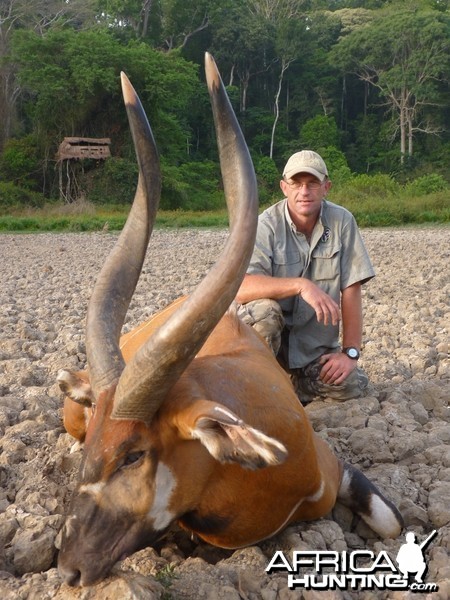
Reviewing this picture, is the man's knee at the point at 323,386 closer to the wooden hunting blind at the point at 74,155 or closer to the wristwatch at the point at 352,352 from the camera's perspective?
the wristwatch at the point at 352,352

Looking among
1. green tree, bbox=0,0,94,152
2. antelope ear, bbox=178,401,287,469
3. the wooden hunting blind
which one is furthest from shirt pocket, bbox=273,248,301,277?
green tree, bbox=0,0,94,152

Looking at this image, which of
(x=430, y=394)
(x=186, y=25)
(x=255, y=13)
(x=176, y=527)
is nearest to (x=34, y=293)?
(x=430, y=394)

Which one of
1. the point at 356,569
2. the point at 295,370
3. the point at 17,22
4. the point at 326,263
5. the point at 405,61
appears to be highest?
the point at 17,22

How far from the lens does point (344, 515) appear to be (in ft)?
12.3

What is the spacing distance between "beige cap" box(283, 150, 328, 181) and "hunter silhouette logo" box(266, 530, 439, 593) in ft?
8.32

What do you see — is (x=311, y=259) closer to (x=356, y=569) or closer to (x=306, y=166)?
(x=306, y=166)

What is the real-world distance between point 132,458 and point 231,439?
1.33 feet

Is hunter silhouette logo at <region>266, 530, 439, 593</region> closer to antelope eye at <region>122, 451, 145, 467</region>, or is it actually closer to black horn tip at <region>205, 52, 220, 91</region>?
antelope eye at <region>122, 451, 145, 467</region>

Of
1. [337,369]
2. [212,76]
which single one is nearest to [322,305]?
Answer: [337,369]

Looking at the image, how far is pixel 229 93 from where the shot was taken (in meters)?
49.9

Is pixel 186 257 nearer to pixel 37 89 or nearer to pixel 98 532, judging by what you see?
pixel 98 532

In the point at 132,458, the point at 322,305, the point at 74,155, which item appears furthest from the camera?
the point at 74,155

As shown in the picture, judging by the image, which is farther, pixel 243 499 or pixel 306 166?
pixel 306 166

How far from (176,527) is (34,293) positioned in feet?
24.3
